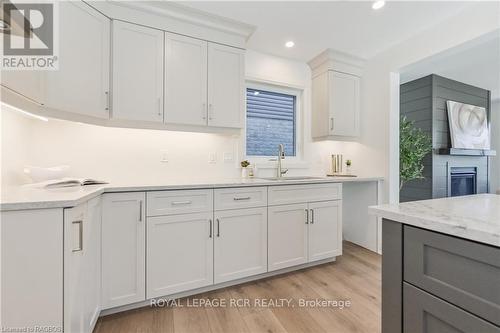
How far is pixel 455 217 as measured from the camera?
0.76 meters

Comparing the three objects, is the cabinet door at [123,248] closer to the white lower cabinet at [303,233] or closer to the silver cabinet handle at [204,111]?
the silver cabinet handle at [204,111]

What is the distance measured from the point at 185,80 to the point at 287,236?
5.80 feet

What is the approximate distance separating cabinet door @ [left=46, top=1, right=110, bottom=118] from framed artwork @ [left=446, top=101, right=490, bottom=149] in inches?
203

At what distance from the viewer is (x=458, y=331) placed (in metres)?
0.67

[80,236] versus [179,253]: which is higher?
[80,236]

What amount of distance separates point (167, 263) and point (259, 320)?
2.60 ft

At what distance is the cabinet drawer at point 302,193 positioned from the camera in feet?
7.12

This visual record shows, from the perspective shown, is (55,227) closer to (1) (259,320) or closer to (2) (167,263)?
(2) (167,263)

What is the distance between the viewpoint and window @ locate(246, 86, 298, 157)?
294cm

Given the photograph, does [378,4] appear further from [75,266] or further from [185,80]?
[75,266]

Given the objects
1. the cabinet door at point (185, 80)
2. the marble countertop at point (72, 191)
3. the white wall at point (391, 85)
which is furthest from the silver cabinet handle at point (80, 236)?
the white wall at point (391, 85)

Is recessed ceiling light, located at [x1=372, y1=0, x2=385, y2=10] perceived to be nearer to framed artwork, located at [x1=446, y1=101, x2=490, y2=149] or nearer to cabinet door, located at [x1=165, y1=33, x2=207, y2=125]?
cabinet door, located at [x1=165, y1=33, x2=207, y2=125]

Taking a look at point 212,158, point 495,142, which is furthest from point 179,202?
point 495,142

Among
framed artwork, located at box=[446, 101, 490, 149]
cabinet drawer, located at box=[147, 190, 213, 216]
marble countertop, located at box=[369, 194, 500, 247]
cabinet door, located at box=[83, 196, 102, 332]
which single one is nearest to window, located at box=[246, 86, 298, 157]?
cabinet drawer, located at box=[147, 190, 213, 216]
